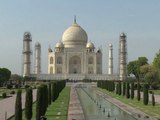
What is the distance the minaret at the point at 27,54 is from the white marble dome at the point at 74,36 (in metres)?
6.34

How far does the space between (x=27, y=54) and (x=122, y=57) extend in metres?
15.8

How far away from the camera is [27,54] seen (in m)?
65.0

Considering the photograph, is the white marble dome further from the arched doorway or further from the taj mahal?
the arched doorway

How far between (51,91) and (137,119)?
9239 mm

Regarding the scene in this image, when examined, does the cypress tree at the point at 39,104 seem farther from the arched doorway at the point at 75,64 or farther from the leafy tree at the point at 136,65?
the arched doorway at the point at 75,64

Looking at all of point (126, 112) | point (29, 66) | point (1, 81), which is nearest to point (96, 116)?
point (126, 112)

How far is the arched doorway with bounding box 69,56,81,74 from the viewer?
221ft

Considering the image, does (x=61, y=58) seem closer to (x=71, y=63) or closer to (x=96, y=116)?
(x=71, y=63)

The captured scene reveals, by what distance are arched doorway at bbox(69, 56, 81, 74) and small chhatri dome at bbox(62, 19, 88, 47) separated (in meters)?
2.46

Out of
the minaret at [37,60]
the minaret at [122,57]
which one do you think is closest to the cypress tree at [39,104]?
the minaret at [122,57]

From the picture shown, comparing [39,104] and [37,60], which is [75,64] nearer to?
[37,60]

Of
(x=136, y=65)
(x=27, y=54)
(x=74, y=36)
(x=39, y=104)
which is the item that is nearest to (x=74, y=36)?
(x=74, y=36)

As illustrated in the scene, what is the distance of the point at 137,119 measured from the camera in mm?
13773

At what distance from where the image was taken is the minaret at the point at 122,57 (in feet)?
206
